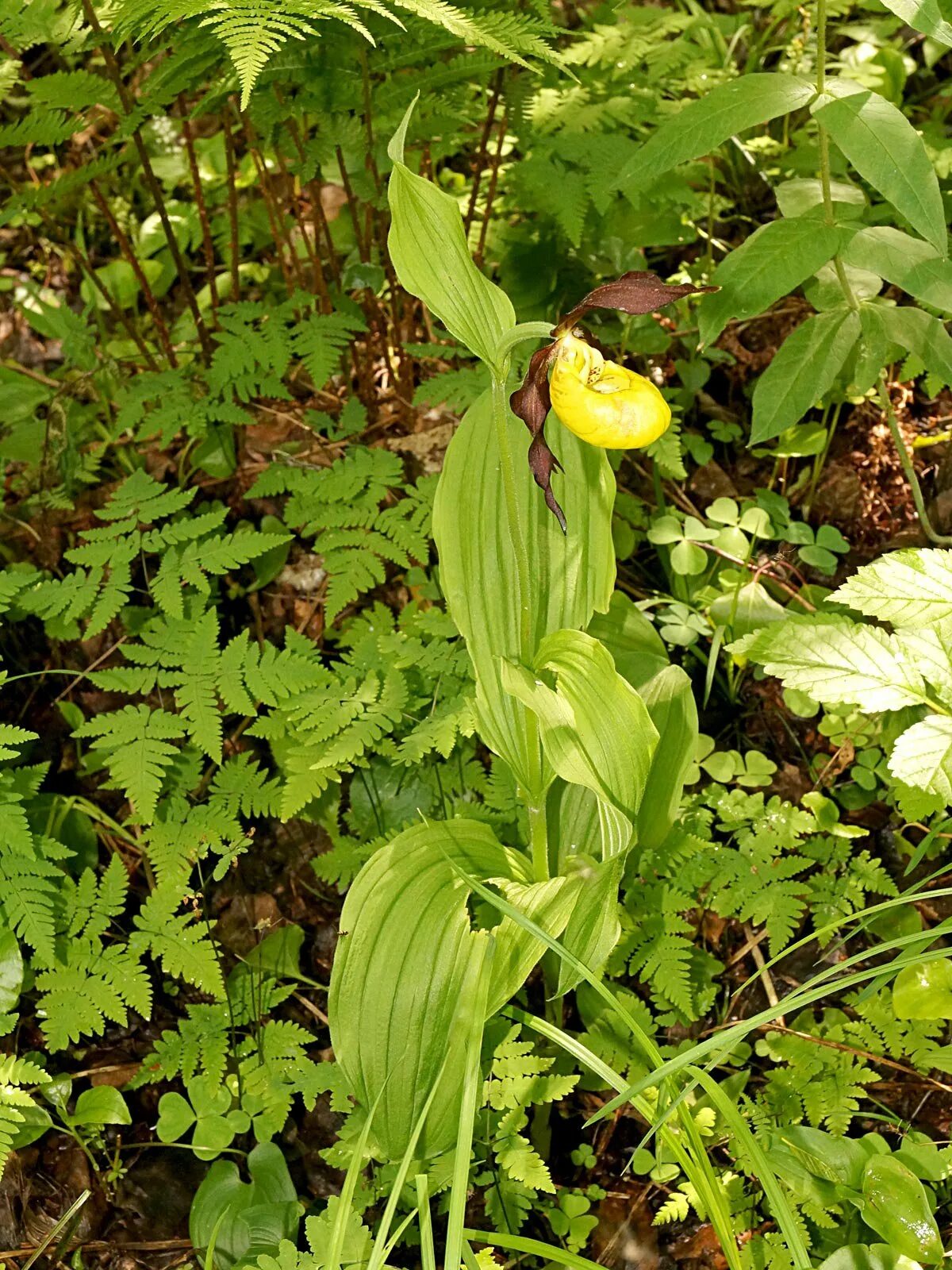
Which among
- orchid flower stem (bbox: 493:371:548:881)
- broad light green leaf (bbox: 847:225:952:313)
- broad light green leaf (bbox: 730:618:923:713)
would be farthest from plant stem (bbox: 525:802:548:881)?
broad light green leaf (bbox: 847:225:952:313)

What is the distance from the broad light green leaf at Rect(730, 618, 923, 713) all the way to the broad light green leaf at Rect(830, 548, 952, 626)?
0.13 feet

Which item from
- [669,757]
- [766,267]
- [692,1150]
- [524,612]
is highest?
[766,267]

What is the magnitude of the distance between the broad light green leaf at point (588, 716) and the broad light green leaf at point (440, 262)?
0.46m

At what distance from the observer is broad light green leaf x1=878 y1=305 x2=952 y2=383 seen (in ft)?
6.47

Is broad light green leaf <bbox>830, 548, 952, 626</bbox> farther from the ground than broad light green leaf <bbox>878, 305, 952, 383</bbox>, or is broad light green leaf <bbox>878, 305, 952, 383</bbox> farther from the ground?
broad light green leaf <bbox>878, 305, 952, 383</bbox>

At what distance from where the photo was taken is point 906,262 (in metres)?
1.80

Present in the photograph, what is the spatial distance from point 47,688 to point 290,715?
81cm

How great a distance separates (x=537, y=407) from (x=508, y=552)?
1.15ft

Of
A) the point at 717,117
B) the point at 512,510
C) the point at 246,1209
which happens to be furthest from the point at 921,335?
the point at 246,1209

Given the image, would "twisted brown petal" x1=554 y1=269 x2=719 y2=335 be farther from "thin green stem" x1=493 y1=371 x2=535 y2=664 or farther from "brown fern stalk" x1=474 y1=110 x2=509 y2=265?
"brown fern stalk" x1=474 y1=110 x2=509 y2=265

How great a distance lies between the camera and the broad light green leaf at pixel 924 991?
1617mm

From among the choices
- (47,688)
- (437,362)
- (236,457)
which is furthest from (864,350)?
(47,688)

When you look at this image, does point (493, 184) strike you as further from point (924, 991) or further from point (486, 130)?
point (924, 991)

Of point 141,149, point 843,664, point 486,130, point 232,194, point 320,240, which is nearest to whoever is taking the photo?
point 843,664
